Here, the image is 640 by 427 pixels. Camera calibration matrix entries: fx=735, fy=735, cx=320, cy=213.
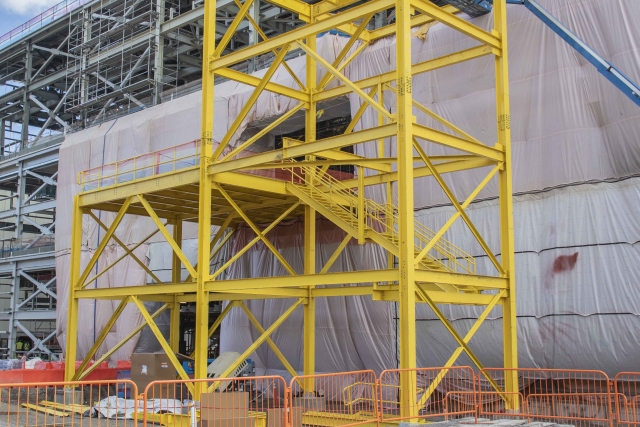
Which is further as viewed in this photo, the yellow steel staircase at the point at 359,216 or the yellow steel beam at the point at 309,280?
the yellow steel staircase at the point at 359,216

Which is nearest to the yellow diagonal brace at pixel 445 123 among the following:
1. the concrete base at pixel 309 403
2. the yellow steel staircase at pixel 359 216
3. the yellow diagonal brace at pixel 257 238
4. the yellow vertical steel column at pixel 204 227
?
the yellow steel staircase at pixel 359 216

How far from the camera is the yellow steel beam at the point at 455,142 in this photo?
16.6m

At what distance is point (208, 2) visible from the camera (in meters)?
21.8

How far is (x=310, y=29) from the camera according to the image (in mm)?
18422

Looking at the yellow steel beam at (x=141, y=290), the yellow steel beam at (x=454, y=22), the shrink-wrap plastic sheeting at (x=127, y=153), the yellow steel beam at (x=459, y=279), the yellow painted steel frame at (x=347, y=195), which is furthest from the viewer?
the shrink-wrap plastic sheeting at (x=127, y=153)

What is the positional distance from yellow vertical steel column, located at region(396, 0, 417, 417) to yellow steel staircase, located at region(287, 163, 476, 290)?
367 cm

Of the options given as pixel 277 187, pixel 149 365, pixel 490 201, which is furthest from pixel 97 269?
pixel 490 201

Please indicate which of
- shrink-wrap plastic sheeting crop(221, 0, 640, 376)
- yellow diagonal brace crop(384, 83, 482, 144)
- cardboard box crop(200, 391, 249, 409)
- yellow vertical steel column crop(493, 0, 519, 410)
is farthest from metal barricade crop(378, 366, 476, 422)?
yellow diagonal brace crop(384, 83, 482, 144)

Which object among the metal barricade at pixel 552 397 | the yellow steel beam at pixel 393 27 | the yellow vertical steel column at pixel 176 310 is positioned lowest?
the metal barricade at pixel 552 397

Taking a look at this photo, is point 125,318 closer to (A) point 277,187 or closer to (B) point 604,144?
(A) point 277,187

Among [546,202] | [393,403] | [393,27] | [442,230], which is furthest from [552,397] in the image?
[393,27]

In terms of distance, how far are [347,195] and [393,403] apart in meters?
6.47

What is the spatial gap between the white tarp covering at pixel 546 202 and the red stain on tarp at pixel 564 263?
0.09 feet

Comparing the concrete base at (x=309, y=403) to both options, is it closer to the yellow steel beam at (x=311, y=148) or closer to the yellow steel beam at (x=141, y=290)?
the yellow steel beam at (x=141, y=290)
